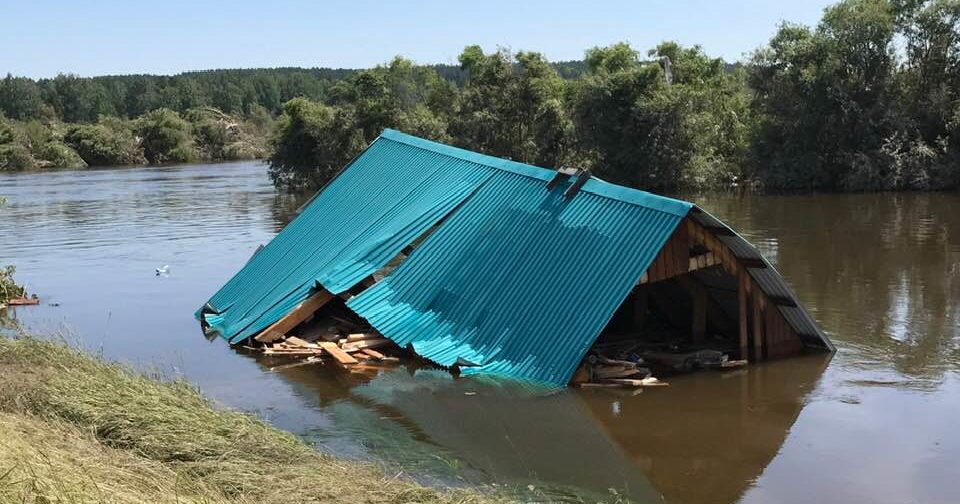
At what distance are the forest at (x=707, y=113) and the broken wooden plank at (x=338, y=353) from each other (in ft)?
88.2

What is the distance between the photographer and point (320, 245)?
682 inches

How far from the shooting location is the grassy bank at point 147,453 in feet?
22.7

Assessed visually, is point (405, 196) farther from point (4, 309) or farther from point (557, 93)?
point (557, 93)

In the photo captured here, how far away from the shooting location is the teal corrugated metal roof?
488 inches

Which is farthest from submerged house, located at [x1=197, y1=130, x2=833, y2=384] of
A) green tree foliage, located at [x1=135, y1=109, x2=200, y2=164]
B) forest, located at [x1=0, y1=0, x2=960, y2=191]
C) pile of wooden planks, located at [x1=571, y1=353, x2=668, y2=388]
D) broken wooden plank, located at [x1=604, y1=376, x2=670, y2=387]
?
green tree foliage, located at [x1=135, y1=109, x2=200, y2=164]

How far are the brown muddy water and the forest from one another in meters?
16.7

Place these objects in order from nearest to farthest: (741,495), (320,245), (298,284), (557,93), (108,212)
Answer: (741,495) → (298,284) → (320,245) → (108,212) → (557,93)

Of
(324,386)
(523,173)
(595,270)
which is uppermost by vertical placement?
(523,173)

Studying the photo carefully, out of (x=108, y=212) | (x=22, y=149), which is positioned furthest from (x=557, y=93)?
(x=22, y=149)

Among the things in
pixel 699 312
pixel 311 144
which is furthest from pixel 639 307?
pixel 311 144

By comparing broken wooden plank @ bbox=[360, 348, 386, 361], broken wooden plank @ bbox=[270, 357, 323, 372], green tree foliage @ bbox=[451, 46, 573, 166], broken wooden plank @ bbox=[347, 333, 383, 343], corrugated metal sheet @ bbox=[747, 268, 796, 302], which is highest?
green tree foliage @ bbox=[451, 46, 573, 166]

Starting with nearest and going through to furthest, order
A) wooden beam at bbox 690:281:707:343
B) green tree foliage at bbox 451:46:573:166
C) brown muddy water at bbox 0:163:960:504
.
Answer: brown muddy water at bbox 0:163:960:504 < wooden beam at bbox 690:281:707:343 < green tree foliage at bbox 451:46:573:166

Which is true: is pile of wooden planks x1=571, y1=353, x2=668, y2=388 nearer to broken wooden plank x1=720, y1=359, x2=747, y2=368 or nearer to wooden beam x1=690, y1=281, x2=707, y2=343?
broken wooden plank x1=720, y1=359, x2=747, y2=368

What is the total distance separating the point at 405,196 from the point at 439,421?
670 cm
